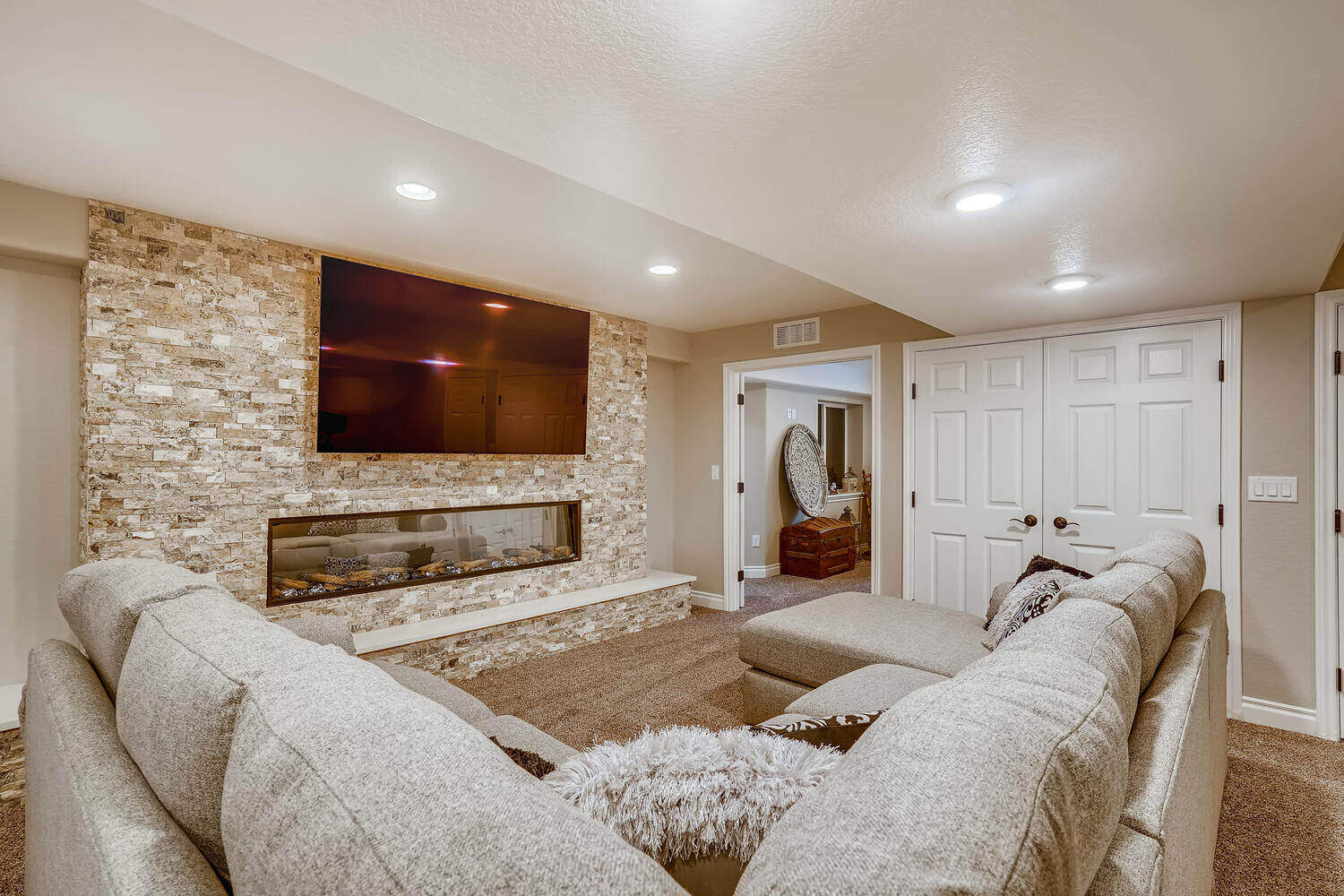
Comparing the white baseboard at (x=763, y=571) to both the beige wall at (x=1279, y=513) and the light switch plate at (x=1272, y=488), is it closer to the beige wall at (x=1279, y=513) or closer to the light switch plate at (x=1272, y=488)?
the beige wall at (x=1279, y=513)

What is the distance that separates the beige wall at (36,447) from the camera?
2619 millimetres

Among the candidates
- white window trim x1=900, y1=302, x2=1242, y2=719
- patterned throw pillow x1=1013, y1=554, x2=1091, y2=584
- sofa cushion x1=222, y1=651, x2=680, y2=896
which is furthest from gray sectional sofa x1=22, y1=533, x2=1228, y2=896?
white window trim x1=900, y1=302, x2=1242, y2=719

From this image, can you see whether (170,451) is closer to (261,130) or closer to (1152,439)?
(261,130)

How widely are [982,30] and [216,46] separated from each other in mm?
1928

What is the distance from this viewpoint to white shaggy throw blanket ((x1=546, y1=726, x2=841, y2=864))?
0.73 metres

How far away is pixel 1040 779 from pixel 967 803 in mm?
117

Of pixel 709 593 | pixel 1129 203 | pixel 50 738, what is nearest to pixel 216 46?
pixel 50 738

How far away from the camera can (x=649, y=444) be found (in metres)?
5.41

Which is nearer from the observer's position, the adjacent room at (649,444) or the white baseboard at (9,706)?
the adjacent room at (649,444)

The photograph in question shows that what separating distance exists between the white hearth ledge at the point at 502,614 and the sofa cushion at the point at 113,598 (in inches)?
59.7

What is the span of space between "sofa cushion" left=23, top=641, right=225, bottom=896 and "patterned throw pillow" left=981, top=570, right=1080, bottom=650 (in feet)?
7.40

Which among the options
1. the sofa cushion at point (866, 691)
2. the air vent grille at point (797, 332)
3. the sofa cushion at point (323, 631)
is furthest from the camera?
the air vent grille at point (797, 332)

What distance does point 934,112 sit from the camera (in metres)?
1.46

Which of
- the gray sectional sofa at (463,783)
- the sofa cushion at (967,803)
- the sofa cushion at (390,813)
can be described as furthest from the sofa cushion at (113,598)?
the sofa cushion at (967,803)
